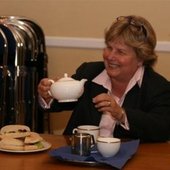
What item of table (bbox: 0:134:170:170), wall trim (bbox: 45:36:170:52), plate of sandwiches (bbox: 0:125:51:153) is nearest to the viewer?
table (bbox: 0:134:170:170)

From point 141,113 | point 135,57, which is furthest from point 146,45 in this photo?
point 141,113

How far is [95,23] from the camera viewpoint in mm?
3262

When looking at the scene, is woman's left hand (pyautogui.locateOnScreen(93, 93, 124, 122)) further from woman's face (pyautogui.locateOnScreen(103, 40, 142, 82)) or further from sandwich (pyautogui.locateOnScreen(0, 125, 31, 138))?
woman's face (pyautogui.locateOnScreen(103, 40, 142, 82))

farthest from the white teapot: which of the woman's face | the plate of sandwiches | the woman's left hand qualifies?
the woman's face

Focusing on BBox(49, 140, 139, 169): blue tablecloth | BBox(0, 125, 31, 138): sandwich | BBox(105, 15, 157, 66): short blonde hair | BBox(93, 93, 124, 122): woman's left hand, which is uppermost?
BBox(105, 15, 157, 66): short blonde hair

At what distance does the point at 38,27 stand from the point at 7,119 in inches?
25.7

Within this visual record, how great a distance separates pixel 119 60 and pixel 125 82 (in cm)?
13

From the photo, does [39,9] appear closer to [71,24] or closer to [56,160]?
[71,24]

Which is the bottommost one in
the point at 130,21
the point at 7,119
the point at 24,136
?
the point at 7,119

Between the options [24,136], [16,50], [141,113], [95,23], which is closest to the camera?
[24,136]

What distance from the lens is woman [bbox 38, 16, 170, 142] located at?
231 cm

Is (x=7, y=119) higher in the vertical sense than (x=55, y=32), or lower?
lower

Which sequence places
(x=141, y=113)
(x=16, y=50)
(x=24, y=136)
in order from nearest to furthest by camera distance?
(x=24, y=136) → (x=141, y=113) → (x=16, y=50)

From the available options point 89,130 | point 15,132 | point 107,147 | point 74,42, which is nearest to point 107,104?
point 89,130
